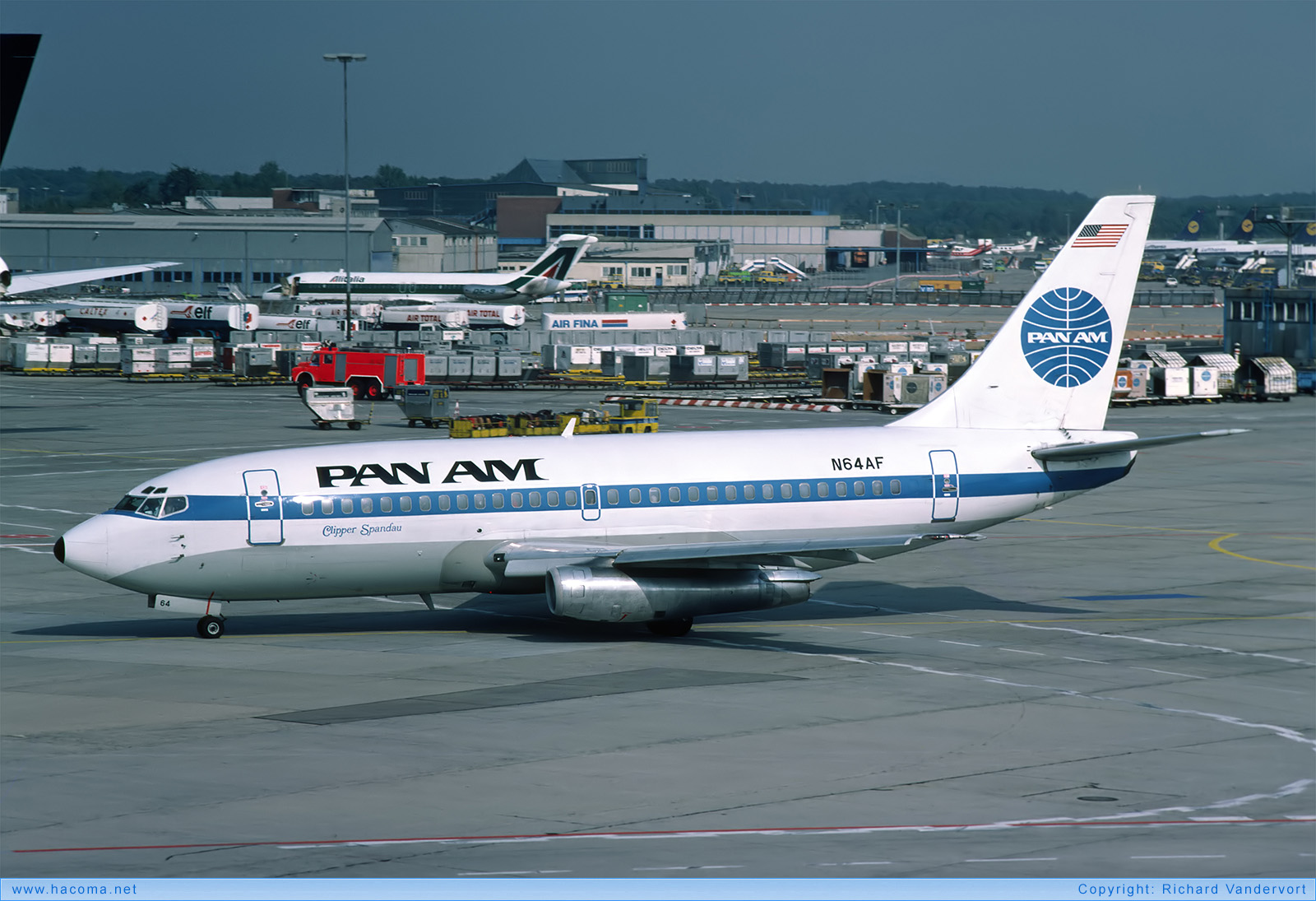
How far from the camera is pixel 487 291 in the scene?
176m

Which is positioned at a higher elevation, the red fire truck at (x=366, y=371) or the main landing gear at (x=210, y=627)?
the red fire truck at (x=366, y=371)

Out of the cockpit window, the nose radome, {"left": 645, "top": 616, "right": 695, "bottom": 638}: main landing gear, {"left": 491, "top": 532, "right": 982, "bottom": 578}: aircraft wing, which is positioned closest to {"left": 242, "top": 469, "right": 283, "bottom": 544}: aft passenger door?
the cockpit window

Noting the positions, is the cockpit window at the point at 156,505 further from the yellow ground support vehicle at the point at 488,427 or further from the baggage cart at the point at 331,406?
the baggage cart at the point at 331,406

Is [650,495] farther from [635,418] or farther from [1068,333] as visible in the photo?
[635,418]

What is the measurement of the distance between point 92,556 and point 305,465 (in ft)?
16.2

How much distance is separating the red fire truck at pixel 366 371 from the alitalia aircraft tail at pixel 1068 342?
62.9m

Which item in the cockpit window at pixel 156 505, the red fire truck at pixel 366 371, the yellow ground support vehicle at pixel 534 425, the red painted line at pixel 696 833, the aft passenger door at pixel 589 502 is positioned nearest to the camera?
the red painted line at pixel 696 833

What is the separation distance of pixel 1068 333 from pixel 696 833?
24.1 m

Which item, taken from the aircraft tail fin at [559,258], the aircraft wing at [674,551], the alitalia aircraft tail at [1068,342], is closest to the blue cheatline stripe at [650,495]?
the aircraft wing at [674,551]

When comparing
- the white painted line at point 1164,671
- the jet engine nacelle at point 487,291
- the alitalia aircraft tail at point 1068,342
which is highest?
the jet engine nacelle at point 487,291

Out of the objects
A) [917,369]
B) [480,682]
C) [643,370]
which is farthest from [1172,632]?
[643,370]

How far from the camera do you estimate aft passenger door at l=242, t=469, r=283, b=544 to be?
108 ft

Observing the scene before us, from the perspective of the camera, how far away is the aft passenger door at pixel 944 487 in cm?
3697

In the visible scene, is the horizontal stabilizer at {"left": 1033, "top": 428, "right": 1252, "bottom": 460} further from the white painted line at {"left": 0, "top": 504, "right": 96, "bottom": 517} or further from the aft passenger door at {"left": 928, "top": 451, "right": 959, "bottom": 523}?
the white painted line at {"left": 0, "top": 504, "right": 96, "bottom": 517}
